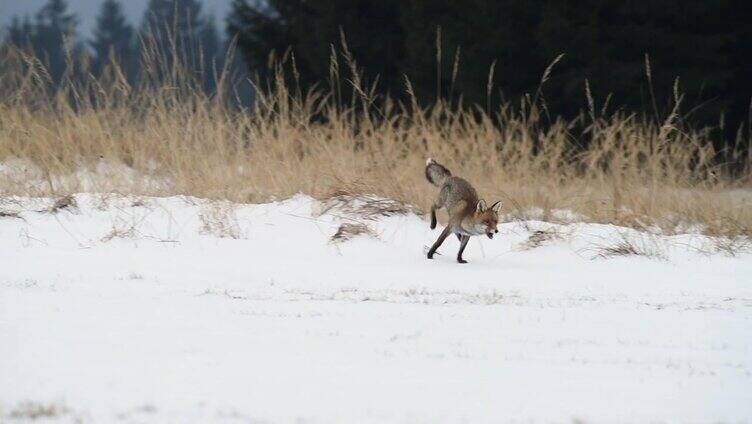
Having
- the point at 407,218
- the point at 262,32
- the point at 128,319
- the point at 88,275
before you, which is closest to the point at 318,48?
the point at 262,32

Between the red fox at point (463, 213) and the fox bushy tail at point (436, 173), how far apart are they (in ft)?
0.76

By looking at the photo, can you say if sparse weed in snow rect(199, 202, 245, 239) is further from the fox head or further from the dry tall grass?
the fox head

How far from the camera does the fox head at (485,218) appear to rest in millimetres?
7734

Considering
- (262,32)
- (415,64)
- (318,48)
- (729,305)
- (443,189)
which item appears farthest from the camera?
(262,32)

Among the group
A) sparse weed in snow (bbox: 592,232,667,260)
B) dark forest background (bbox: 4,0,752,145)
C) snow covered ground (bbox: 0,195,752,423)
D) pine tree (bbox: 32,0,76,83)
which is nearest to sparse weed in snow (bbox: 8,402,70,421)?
snow covered ground (bbox: 0,195,752,423)

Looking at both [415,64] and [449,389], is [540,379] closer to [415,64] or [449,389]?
[449,389]

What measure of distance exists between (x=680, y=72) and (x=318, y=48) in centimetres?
925

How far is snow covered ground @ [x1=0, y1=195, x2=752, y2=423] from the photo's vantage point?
12.4ft

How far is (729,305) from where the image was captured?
638 cm

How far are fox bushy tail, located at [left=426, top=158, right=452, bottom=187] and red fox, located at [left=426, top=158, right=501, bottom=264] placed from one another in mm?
231

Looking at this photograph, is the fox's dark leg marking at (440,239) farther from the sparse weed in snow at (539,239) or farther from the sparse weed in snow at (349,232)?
the sparse weed in snow at (539,239)

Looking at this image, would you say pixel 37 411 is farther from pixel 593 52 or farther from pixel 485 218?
pixel 593 52

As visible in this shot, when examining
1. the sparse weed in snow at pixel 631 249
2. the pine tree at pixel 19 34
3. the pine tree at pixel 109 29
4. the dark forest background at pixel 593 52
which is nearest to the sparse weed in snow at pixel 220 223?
the sparse weed in snow at pixel 631 249

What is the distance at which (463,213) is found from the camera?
315 inches
